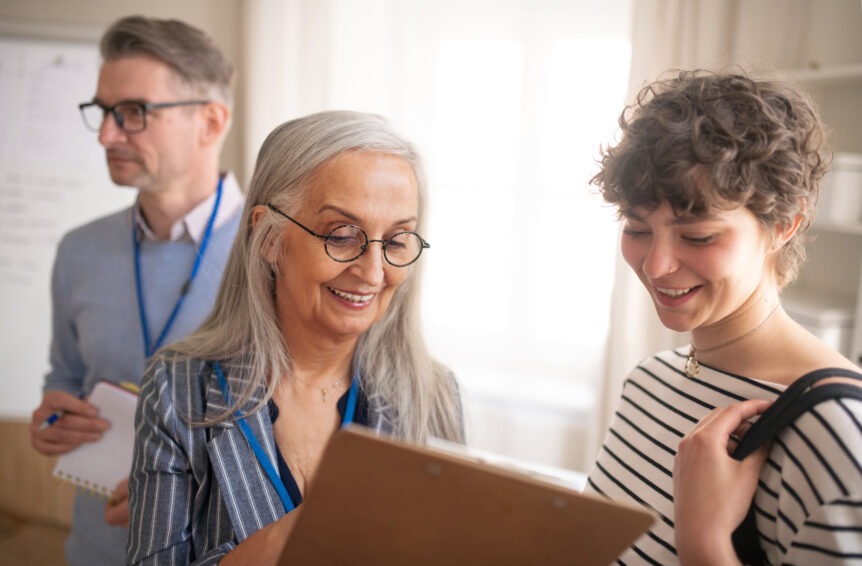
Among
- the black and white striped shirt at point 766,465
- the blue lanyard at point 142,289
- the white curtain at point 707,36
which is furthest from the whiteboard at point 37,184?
the black and white striped shirt at point 766,465

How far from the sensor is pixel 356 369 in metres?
1.32

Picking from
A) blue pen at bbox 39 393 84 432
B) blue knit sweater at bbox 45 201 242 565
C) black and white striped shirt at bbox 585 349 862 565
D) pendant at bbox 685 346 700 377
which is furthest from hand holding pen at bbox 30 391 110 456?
pendant at bbox 685 346 700 377

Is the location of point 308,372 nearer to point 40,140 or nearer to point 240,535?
point 240,535

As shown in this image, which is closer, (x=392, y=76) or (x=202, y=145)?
(x=202, y=145)

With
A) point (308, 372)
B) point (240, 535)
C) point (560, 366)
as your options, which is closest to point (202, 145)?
point (308, 372)

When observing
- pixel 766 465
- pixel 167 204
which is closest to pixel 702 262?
pixel 766 465

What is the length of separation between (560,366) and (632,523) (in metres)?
2.73

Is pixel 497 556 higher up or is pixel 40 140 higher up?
pixel 40 140

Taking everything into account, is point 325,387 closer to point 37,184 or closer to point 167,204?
point 167,204

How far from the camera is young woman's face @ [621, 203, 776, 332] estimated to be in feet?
3.06

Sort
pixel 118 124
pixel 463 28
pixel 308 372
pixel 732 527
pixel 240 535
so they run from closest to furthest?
pixel 732 527
pixel 240 535
pixel 308 372
pixel 118 124
pixel 463 28

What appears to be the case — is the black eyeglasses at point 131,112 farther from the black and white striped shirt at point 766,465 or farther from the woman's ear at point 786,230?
the woman's ear at point 786,230

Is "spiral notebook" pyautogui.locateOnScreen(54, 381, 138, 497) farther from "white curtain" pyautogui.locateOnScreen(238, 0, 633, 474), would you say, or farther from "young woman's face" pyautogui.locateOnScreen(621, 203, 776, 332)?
"white curtain" pyautogui.locateOnScreen(238, 0, 633, 474)

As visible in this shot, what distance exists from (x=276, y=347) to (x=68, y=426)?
0.71 m
